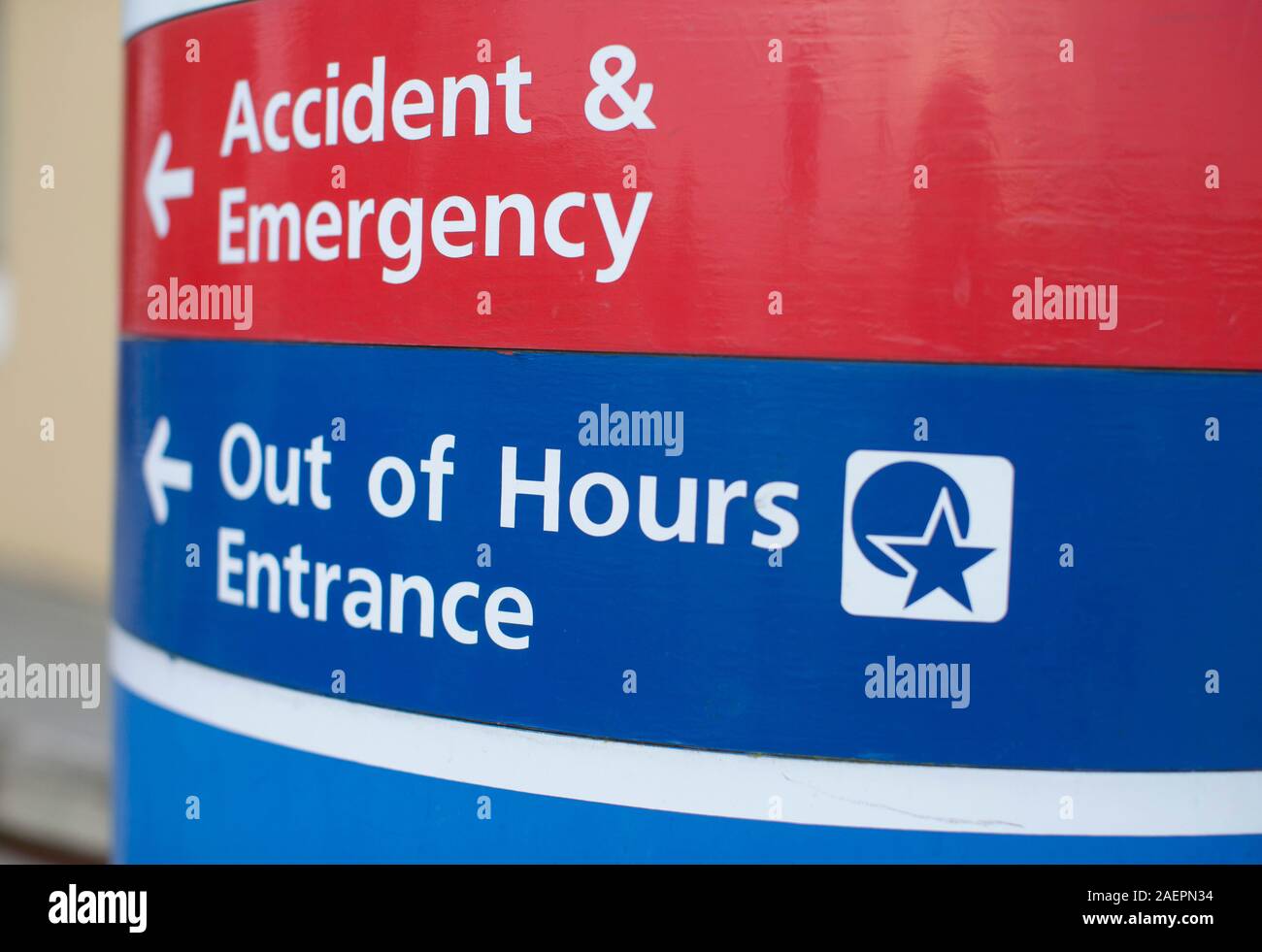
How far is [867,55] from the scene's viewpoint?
2104 millimetres

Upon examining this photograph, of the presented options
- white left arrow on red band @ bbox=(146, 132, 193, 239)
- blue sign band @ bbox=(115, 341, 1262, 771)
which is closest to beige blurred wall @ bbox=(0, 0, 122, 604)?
white left arrow on red band @ bbox=(146, 132, 193, 239)

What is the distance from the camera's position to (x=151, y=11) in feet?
8.89

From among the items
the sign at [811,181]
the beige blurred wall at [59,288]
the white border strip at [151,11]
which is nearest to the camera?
the sign at [811,181]

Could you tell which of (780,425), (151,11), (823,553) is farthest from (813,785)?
(151,11)

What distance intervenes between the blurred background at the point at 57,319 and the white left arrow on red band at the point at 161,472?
5123 mm

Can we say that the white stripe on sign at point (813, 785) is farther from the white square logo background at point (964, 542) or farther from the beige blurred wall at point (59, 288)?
the beige blurred wall at point (59, 288)

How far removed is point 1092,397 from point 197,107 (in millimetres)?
1611

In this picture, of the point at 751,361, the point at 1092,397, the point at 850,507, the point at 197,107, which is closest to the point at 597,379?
the point at 751,361

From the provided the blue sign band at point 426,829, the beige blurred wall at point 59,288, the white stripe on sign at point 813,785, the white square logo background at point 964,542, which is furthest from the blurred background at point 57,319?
the white square logo background at point 964,542

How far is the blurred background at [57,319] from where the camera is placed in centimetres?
846

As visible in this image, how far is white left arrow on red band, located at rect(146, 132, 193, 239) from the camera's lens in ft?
8.63

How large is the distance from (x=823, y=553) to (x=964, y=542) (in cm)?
20

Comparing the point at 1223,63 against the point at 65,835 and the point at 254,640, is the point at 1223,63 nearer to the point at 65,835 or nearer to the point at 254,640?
the point at 254,640

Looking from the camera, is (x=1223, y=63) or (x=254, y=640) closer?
(x=1223, y=63)
